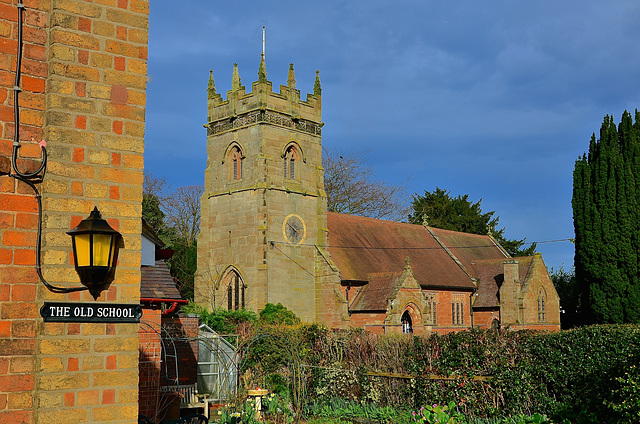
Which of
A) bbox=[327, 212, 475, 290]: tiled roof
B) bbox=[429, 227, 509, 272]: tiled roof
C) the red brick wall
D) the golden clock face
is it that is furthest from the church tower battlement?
the red brick wall

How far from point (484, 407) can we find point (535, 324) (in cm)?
2632

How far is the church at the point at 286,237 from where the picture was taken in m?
33.2

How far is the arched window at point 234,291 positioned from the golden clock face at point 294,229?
3419mm

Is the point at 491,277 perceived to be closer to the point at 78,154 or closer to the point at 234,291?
the point at 234,291

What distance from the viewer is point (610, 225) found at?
30.2 m

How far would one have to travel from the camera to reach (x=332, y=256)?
35.7 metres

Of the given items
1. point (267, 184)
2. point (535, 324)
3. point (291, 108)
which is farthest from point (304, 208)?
point (535, 324)

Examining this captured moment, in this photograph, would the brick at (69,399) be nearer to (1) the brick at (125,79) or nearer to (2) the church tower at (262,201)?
(1) the brick at (125,79)

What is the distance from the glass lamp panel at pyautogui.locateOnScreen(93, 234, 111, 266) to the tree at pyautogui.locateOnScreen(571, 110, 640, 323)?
29421 millimetres

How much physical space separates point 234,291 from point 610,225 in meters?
19.0

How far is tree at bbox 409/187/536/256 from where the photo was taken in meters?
58.3

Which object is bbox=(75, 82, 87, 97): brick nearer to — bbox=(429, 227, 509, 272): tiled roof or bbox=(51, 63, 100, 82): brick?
bbox=(51, 63, 100, 82): brick

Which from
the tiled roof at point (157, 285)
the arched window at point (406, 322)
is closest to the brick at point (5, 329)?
the tiled roof at point (157, 285)

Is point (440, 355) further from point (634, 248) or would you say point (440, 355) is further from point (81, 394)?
point (634, 248)
